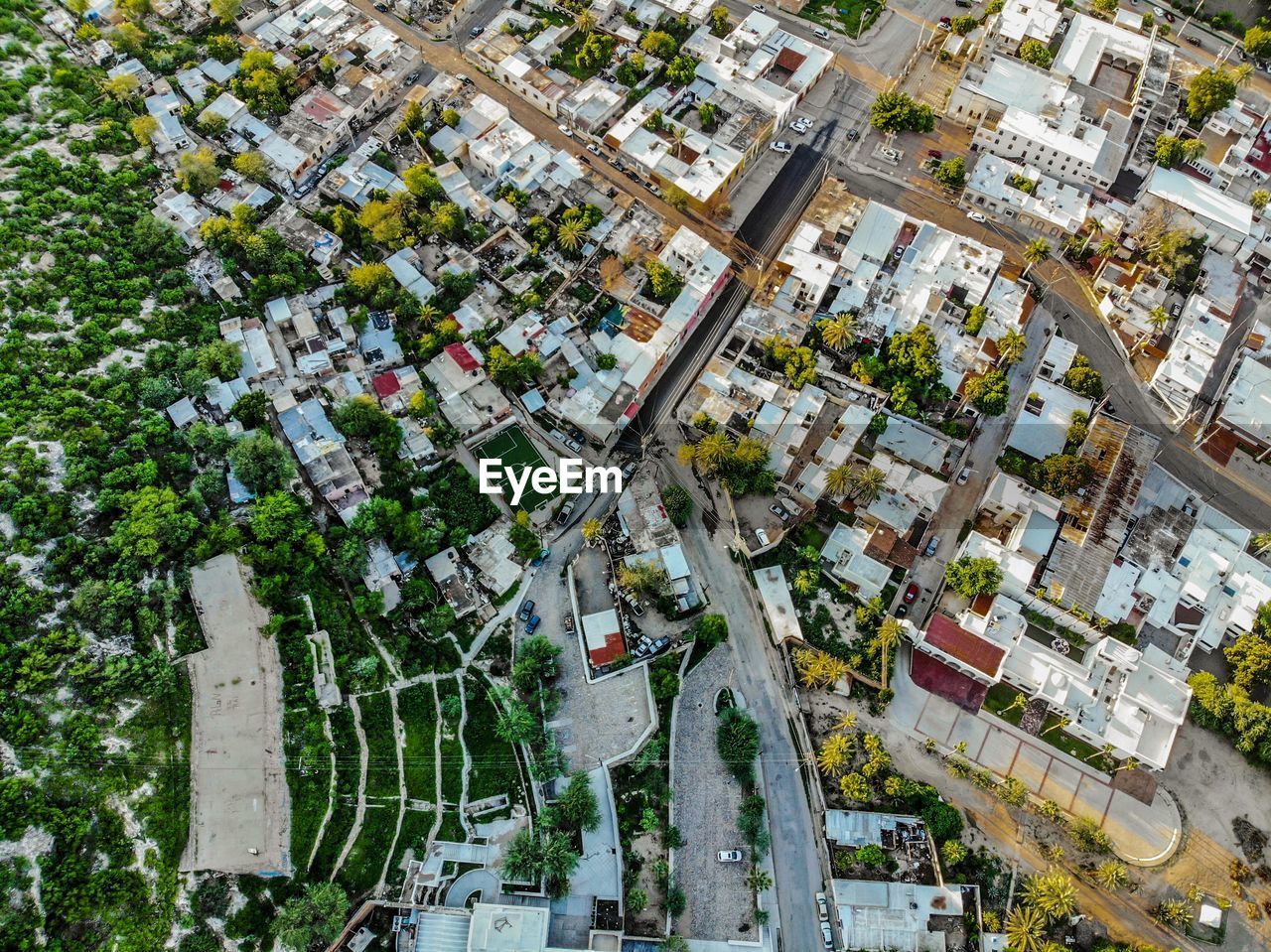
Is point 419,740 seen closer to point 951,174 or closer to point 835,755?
point 835,755

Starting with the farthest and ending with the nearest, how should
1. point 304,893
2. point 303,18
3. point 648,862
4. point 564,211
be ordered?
point 303,18 → point 564,211 → point 648,862 → point 304,893

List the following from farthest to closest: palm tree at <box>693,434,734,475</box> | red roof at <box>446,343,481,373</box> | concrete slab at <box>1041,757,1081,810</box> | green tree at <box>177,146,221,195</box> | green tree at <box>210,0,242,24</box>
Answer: green tree at <box>210,0,242,24</box> → green tree at <box>177,146,221,195</box> → red roof at <box>446,343,481,373</box> → palm tree at <box>693,434,734,475</box> → concrete slab at <box>1041,757,1081,810</box>

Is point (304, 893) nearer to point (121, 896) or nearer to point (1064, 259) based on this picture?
point (121, 896)

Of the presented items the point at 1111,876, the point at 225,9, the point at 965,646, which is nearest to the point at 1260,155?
the point at 965,646

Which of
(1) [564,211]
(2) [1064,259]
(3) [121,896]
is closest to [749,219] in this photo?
(1) [564,211]

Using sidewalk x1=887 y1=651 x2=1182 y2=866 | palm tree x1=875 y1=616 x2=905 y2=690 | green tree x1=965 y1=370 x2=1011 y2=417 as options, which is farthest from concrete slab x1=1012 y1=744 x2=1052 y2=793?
green tree x1=965 y1=370 x2=1011 y2=417

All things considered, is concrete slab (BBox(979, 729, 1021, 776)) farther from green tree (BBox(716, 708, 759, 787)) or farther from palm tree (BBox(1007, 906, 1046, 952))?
green tree (BBox(716, 708, 759, 787))
